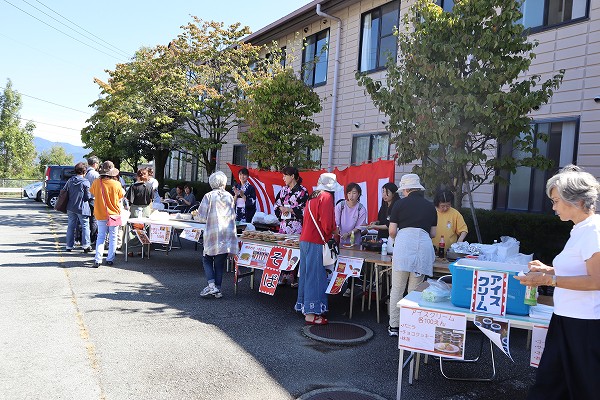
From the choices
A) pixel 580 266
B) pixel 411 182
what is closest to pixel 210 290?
pixel 411 182

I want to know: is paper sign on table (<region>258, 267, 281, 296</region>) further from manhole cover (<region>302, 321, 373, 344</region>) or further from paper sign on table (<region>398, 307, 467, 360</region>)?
paper sign on table (<region>398, 307, 467, 360</region>)

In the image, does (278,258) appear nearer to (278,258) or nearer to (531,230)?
(278,258)

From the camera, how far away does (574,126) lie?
344 inches

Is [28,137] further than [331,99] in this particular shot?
Yes

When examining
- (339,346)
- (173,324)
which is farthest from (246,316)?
(339,346)

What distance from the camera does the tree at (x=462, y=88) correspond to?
660 cm

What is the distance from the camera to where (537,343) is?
11.1 feet

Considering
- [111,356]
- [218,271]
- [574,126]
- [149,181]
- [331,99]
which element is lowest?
[111,356]

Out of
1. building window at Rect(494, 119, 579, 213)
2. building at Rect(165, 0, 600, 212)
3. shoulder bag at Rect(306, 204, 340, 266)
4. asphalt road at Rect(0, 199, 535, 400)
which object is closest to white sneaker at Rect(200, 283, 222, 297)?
asphalt road at Rect(0, 199, 535, 400)

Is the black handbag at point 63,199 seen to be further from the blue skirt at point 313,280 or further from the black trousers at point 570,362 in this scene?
the black trousers at point 570,362

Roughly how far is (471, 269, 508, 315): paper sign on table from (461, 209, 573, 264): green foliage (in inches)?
212

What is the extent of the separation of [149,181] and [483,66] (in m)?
6.97

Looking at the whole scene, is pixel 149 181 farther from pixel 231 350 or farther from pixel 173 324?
pixel 231 350

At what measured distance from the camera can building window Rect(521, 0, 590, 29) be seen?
8.73 meters
